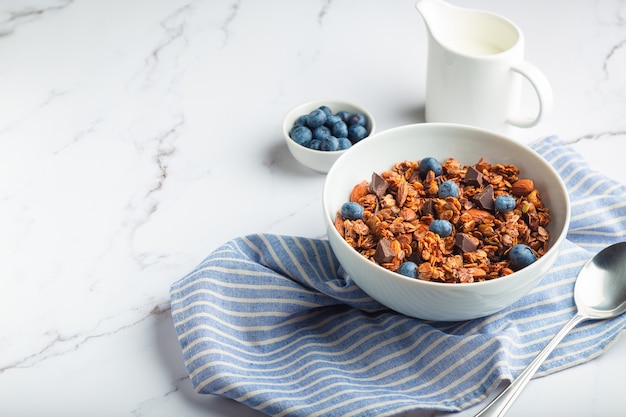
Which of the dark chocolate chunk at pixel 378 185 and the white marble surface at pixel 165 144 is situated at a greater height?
the dark chocolate chunk at pixel 378 185

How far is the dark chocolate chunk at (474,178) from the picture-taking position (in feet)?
4.05

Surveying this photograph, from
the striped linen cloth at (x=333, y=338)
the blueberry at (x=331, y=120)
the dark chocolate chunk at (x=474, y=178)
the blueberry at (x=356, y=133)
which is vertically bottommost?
the striped linen cloth at (x=333, y=338)

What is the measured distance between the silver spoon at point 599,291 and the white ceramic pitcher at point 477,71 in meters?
0.35

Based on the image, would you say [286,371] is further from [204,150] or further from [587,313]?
[204,150]

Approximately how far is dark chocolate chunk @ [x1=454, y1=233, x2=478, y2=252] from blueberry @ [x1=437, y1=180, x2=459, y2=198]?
9cm

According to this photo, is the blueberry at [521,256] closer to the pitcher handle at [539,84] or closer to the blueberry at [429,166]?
the blueberry at [429,166]

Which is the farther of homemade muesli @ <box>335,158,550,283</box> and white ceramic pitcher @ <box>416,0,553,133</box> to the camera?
white ceramic pitcher @ <box>416,0,553,133</box>

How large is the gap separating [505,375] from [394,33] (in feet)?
3.30

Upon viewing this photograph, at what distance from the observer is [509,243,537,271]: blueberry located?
111 centimetres

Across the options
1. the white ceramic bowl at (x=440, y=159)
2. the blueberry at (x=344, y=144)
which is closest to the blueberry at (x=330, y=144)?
the blueberry at (x=344, y=144)

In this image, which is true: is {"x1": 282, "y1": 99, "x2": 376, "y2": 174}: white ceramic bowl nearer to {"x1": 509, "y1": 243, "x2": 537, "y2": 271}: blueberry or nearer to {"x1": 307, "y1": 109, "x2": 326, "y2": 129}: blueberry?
{"x1": 307, "y1": 109, "x2": 326, "y2": 129}: blueberry

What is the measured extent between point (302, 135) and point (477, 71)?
34 centimetres

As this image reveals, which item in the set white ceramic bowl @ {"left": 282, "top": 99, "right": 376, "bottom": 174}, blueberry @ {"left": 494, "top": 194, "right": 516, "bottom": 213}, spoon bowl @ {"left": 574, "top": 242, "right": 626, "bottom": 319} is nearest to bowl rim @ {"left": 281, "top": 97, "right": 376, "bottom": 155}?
white ceramic bowl @ {"left": 282, "top": 99, "right": 376, "bottom": 174}

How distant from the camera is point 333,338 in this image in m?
1.17
